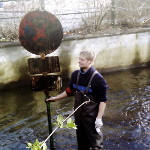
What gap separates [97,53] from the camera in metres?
9.94

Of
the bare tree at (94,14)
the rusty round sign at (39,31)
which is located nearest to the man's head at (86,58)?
the rusty round sign at (39,31)

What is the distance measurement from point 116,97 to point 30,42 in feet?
14.8

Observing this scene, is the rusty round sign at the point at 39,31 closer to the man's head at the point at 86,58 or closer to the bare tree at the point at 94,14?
the man's head at the point at 86,58

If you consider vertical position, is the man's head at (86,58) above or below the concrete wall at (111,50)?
above

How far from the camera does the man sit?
3.70m

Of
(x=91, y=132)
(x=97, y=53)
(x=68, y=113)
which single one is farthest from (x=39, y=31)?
(x=97, y=53)

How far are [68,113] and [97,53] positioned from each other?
4030 mm

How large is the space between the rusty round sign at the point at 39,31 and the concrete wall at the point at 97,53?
4931 mm

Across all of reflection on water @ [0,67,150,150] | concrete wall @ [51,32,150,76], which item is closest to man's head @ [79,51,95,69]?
reflection on water @ [0,67,150,150]

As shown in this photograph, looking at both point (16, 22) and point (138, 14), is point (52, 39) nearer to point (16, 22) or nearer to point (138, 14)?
point (16, 22)

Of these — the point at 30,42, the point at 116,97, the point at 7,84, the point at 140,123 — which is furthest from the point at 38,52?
the point at 7,84

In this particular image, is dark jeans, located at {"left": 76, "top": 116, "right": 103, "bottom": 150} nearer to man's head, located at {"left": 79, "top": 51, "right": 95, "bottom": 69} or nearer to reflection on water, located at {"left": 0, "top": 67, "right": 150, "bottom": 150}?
man's head, located at {"left": 79, "top": 51, "right": 95, "bottom": 69}

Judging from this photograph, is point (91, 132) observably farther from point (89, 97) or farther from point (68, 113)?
point (68, 113)

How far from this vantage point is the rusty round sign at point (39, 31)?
149 inches
